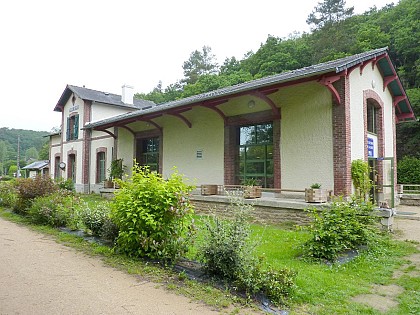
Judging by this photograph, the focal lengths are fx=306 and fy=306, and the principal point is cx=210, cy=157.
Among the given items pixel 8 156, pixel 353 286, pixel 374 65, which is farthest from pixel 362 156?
pixel 8 156

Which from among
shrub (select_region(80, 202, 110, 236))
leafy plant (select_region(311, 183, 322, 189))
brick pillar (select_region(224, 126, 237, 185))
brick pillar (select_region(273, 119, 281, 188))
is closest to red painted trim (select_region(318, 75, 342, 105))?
brick pillar (select_region(273, 119, 281, 188))

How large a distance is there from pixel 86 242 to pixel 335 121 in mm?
6378

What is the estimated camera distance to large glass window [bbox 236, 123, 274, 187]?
949 cm

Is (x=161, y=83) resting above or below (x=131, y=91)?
above

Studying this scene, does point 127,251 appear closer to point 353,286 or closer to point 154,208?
point 154,208

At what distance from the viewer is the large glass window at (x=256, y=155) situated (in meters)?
9.49

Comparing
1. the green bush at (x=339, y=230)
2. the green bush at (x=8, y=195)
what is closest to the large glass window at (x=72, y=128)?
the green bush at (x=8, y=195)

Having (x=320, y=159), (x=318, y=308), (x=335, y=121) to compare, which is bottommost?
(x=318, y=308)

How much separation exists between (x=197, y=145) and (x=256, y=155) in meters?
2.57

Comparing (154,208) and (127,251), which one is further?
(127,251)

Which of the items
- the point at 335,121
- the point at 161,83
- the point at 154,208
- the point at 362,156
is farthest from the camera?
the point at 161,83

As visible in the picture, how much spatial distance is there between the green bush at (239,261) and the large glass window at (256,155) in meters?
5.81

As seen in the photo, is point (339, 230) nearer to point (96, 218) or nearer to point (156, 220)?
point (156, 220)

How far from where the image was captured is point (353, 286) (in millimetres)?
3555
